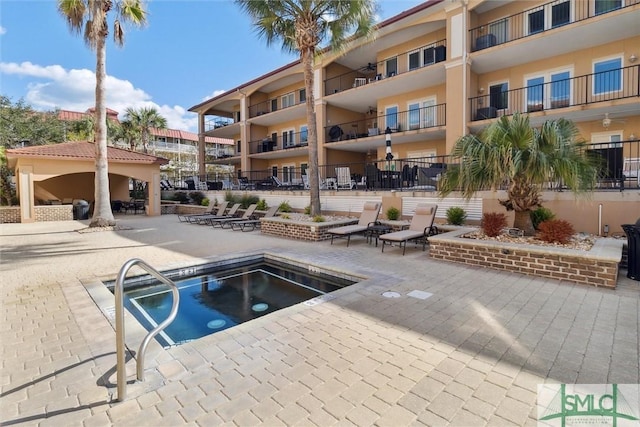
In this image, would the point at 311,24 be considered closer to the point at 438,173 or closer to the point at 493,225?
the point at 438,173

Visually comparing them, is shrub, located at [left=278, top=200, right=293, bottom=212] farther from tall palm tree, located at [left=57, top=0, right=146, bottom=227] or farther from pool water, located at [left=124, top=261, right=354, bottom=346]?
tall palm tree, located at [left=57, top=0, right=146, bottom=227]

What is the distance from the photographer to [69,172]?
1817cm

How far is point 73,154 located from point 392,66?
18.5 m

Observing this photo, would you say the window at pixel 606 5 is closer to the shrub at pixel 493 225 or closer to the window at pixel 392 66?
the window at pixel 392 66

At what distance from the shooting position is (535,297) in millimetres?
5043

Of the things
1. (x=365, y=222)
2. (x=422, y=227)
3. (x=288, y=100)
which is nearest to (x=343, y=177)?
(x=365, y=222)

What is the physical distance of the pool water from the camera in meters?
4.94

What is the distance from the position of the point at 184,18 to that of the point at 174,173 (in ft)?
116

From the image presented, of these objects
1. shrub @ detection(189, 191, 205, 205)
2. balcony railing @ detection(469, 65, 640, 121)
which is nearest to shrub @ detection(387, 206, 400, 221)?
balcony railing @ detection(469, 65, 640, 121)

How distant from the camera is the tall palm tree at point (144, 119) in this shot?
31766 mm

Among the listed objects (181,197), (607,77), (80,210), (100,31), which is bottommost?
(80,210)

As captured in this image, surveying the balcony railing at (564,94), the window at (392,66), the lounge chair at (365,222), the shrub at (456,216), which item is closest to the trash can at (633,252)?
the shrub at (456,216)

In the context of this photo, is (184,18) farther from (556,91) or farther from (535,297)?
(556,91)

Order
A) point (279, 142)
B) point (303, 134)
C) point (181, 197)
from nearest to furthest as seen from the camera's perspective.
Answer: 1. point (181, 197)
2. point (303, 134)
3. point (279, 142)
